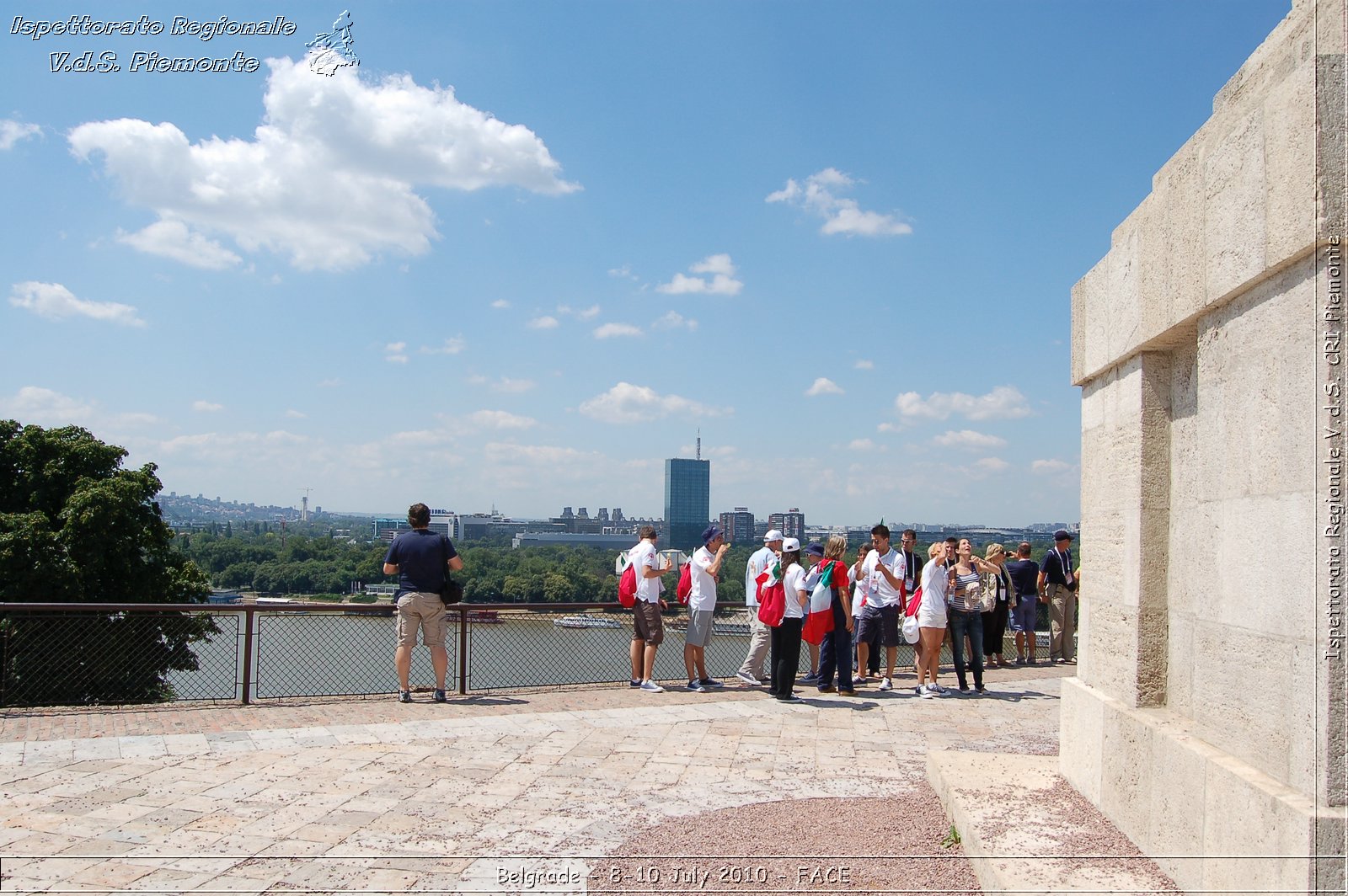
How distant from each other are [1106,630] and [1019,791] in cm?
105

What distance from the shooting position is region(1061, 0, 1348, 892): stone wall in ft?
10.0

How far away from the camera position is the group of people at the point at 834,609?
9094 millimetres

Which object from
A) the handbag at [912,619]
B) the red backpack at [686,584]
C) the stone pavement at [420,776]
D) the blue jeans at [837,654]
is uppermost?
the red backpack at [686,584]

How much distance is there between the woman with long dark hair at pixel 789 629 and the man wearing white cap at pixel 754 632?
18.3 inches

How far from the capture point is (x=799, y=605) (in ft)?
28.8

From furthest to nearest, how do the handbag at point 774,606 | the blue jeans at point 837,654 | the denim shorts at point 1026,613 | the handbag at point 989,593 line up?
1. the denim shorts at point 1026,613
2. the handbag at point 989,593
3. the blue jeans at point 837,654
4. the handbag at point 774,606

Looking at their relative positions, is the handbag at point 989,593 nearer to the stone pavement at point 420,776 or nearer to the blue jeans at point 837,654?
the stone pavement at point 420,776

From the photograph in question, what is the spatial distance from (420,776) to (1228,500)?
16.2 ft

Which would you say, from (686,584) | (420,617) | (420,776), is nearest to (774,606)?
(686,584)

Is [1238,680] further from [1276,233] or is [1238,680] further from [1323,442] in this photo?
[1276,233]

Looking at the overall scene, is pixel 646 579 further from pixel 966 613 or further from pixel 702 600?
pixel 966 613

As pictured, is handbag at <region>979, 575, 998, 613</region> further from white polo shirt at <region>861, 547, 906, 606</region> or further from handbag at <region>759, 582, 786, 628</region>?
handbag at <region>759, 582, 786, 628</region>

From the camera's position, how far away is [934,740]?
747cm

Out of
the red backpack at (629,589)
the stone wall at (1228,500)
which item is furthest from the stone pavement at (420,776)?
the stone wall at (1228,500)
